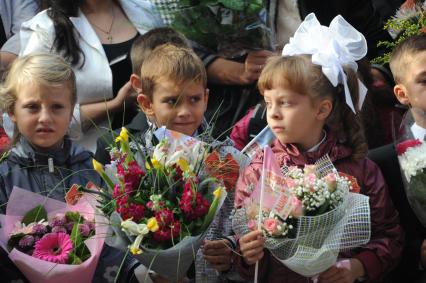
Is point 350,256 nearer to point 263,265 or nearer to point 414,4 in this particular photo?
point 263,265

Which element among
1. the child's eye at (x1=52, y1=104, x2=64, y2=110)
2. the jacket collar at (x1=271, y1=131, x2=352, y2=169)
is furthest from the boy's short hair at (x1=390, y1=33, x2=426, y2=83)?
the child's eye at (x1=52, y1=104, x2=64, y2=110)

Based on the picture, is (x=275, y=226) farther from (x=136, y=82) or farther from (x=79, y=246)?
(x=136, y=82)

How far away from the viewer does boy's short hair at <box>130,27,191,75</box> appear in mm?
4281

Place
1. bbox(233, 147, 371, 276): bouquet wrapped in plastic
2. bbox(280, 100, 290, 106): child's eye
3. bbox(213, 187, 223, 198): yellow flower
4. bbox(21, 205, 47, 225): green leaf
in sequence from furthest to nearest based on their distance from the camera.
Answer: bbox(280, 100, 290, 106): child's eye → bbox(21, 205, 47, 225): green leaf → bbox(233, 147, 371, 276): bouquet wrapped in plastic → bbox(213, 187, 223, 198): yellow flower

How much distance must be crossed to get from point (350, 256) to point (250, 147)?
2.37 ft

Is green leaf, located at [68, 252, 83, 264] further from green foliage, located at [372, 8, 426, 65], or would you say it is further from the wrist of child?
green foliage, located at [372, 8, 426, 65]

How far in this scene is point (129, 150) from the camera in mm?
3184

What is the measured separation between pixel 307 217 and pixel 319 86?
75cm

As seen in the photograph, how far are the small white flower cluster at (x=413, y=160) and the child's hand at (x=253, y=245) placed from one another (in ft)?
2.52

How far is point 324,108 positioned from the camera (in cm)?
371

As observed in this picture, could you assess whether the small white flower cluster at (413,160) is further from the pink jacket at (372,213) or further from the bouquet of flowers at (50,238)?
the bouquet of flowers at (50,238)

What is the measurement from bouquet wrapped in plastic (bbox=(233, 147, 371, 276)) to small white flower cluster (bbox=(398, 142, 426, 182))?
0.34 meters

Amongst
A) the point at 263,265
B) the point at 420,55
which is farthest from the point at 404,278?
the point at 420,55

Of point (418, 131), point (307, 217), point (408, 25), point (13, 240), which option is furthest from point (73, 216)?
point (408, 25)
